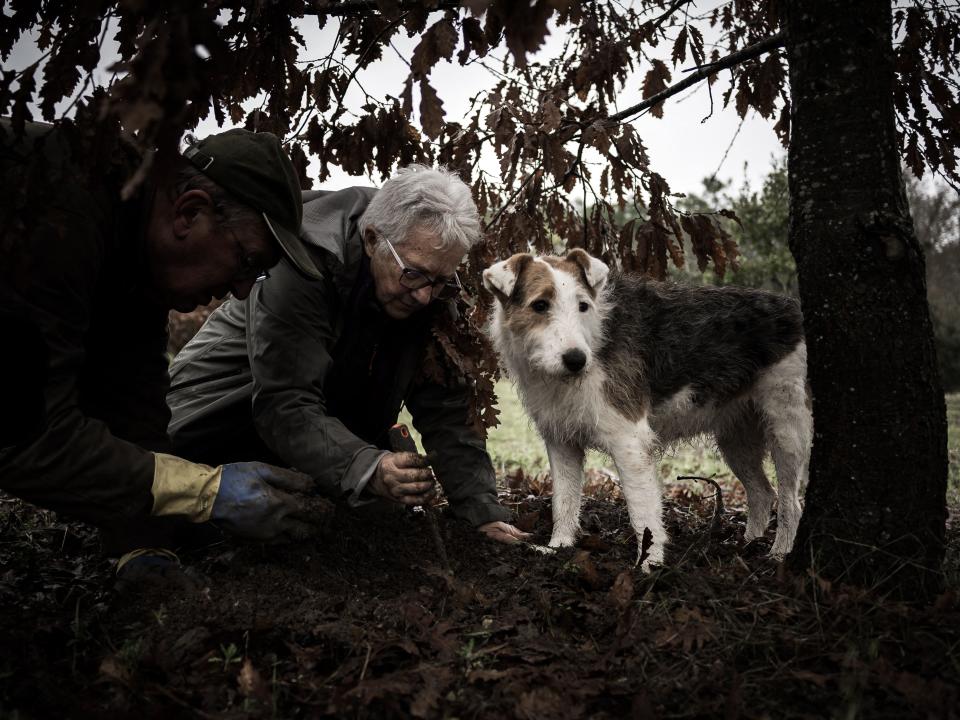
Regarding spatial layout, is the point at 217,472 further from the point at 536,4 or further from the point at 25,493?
the point at 536,4

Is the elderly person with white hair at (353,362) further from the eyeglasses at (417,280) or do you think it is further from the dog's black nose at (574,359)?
the dog's black nose at (574,359)

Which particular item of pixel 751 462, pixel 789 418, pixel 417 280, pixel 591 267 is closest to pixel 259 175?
pixel 417 280

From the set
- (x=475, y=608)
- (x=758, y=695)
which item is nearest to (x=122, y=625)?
(x=475, y=608)

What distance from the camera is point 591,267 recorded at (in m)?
3.97

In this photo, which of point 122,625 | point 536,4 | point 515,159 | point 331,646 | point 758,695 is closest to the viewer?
point 536,4

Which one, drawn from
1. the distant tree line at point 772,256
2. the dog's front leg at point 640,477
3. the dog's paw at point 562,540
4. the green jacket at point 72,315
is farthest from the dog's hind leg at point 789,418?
the distant tree line at point 772,256

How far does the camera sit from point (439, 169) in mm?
3754

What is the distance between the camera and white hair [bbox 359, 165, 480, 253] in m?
3.30

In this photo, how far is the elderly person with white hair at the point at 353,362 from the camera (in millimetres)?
3145

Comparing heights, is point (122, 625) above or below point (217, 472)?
below

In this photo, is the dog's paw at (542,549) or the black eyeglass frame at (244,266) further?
the dog's paw at (542,549)

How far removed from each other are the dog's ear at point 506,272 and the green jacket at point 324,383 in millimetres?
362

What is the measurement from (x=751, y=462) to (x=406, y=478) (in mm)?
2997

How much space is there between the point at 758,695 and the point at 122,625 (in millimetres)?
2057
